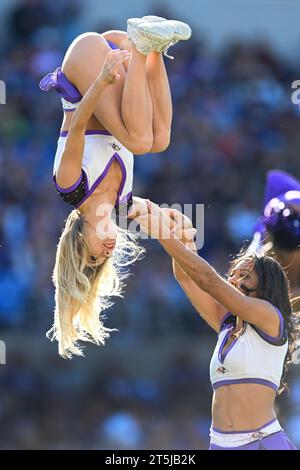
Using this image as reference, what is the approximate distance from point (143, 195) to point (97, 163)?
4075 millimetres

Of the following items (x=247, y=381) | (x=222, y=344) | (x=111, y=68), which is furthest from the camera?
(x=222, y=344)

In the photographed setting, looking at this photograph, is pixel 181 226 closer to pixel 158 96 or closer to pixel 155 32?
pixel 158 96

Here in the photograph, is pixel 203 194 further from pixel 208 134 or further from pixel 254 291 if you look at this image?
pixel 254 291

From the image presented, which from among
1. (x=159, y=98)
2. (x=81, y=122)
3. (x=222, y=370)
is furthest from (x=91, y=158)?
(x=222, y=370)

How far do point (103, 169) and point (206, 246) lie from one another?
12.9 feet

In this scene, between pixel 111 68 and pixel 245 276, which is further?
pixel 245 276

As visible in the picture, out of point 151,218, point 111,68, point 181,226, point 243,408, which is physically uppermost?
point 111,68

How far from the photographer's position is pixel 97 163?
17.5ft

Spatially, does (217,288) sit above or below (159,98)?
below

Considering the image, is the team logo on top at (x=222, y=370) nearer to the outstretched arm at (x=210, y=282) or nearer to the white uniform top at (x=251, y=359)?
the white uniform top at (x=251, y=359)

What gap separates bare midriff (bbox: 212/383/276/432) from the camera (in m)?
5.36

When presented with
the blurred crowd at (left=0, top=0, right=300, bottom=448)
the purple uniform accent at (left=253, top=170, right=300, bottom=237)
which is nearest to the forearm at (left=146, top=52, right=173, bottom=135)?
the purple uniform accent at (left=253, top=170, right=300, bottom=237)

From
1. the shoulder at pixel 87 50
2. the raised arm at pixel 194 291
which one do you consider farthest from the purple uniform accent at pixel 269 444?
the shoulder at pixel 87 50

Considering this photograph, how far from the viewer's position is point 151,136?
209 inches
